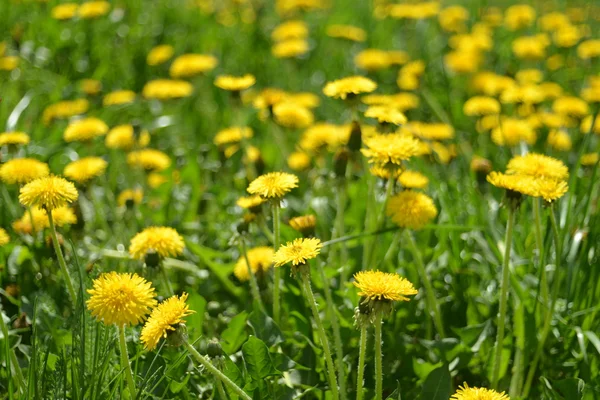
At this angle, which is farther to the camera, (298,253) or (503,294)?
(503,294)

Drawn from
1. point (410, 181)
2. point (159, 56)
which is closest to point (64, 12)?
point (159, 56)

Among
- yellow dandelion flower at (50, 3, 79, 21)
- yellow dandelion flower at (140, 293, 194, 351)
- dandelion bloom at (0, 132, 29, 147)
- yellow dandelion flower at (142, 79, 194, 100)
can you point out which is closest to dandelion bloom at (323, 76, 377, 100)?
yellow dandelion flower at (140, 293, 194, 351)

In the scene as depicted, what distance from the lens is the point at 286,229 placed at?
89.4 inches

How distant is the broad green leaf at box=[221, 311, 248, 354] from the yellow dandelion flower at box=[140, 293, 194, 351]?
1.43 ft

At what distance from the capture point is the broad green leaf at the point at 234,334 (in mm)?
1926

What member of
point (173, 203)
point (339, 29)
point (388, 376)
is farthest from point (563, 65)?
point (388, 376)

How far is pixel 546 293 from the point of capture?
6.40 feet

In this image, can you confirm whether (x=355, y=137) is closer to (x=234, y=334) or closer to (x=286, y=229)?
(x=286, y=229)

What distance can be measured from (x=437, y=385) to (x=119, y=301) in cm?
82

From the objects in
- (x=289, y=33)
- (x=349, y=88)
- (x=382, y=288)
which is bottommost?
(x=289, y=33)

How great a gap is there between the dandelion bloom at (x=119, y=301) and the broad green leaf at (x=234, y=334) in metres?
0.44

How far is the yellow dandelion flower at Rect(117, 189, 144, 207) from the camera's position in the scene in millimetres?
2547

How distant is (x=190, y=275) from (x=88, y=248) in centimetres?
38

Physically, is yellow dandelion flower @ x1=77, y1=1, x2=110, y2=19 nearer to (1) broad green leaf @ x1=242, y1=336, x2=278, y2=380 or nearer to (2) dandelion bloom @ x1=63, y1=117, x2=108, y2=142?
(2) dandelion bloom @ x1=63, y1=117, x2=108, y2=142
